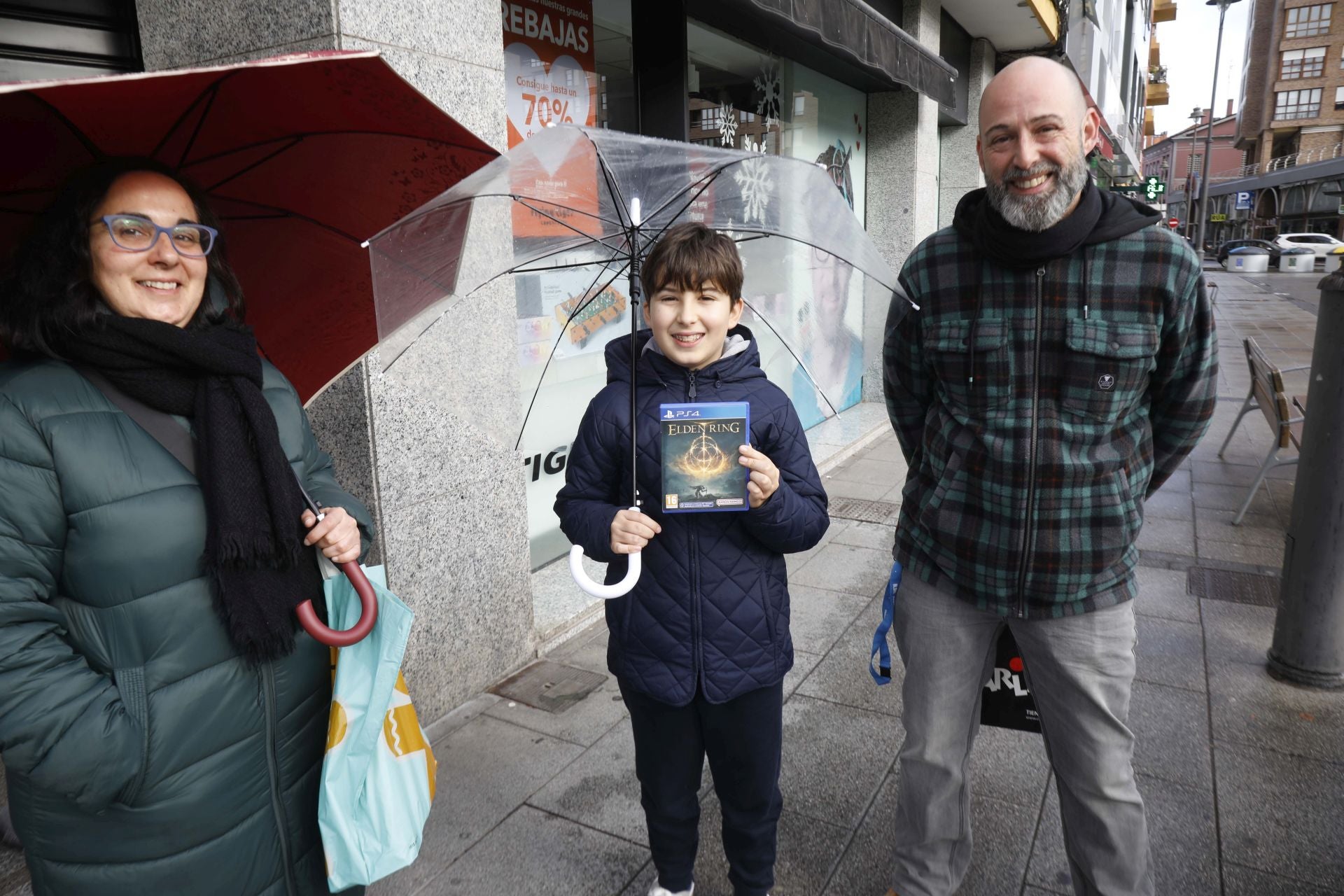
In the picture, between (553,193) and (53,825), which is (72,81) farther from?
(53,825)

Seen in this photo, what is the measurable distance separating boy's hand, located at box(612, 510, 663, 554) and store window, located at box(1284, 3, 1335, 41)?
76.9 meters

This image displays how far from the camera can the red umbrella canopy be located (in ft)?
4.81

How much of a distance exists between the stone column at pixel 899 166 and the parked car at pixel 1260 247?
143 feet

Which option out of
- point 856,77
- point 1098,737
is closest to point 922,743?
point 1098,737

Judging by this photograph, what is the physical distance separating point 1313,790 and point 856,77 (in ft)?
24.7

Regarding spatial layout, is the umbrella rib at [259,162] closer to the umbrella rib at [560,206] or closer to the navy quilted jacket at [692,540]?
the umbrella rib at [560,206]

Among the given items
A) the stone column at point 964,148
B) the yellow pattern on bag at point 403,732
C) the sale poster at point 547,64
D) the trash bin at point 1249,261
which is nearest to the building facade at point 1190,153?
the trash bin at point 1249,261

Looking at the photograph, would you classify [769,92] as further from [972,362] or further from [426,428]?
[972,362]

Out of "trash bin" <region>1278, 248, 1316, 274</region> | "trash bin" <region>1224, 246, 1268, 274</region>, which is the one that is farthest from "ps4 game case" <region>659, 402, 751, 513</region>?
"trash bin" <region>1224, 246, 1268, 274</region>

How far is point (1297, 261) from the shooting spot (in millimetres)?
40062

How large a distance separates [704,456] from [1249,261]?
157 ft

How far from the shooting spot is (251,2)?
9.99 ft

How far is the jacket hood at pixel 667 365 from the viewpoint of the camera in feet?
6.84

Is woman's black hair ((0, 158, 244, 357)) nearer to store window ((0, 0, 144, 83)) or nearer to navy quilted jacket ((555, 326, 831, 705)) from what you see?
navy quilted jacket ((555, 326, 831, 705))
